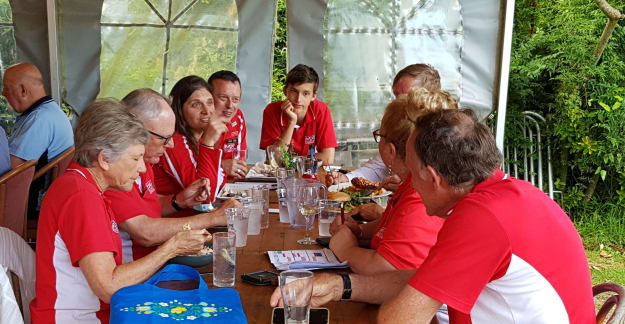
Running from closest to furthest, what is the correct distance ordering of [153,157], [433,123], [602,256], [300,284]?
[300,284]
[433,123]
[153,157]
[602,256]

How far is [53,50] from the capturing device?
5902 mm

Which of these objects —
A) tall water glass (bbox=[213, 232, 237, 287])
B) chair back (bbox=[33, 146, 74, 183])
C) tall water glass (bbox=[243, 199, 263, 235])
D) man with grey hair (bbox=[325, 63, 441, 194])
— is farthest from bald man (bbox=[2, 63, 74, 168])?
tall water glass (bbox=[213, 232, 237, 287])

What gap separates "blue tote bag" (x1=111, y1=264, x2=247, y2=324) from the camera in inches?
68.4

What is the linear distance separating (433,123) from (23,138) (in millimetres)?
3553

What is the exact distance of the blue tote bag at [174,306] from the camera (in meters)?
1.74

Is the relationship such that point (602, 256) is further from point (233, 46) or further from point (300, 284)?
point (300, 284)

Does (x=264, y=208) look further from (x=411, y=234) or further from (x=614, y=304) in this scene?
(x=614, y=304)

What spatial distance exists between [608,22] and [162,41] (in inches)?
167

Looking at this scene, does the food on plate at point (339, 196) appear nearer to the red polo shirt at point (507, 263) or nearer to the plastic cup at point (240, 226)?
the plastic cup at point (240, 226)

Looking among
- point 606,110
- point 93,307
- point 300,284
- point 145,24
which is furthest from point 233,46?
point 300,284

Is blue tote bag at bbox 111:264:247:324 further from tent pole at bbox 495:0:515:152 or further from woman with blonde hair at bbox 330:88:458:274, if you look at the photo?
tent pole at bbox 495:0:515:152

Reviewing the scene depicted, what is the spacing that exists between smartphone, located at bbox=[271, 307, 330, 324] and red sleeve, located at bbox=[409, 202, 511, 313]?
332 millimetres

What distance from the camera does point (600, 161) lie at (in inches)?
254

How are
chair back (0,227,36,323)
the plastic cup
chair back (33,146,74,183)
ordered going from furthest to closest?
chair back (33,146,74,183)
the plastic cup
chair back (0,227,36,323)
